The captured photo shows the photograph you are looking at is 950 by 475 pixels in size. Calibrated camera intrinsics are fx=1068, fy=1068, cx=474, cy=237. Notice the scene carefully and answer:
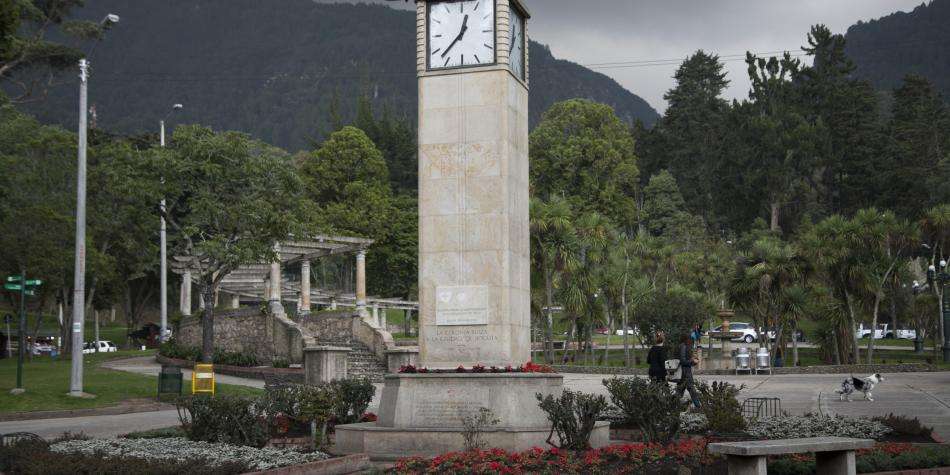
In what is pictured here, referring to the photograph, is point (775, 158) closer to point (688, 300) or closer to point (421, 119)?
point (688, 300)

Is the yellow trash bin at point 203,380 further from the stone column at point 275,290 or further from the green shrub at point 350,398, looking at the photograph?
the stone column at point 275,290

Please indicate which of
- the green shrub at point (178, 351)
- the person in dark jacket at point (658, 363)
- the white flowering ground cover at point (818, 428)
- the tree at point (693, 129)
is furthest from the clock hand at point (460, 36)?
the tree at point (693, 129)

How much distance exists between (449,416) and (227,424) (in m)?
3.48

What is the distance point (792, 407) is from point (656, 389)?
10541 millimetres

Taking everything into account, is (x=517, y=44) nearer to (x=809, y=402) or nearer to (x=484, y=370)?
(x=484, y=370)

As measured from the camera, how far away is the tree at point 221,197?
37.2 metres

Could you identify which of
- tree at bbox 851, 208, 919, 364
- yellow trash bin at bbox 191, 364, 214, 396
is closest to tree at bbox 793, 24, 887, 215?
tree at bbox 851, 208, 919, 364

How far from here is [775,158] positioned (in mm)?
84188

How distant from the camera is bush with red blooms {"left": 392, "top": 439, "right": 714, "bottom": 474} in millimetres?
14016

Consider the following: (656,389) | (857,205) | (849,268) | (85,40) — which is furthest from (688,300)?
(857,205)

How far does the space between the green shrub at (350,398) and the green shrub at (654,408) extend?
16.5 feet

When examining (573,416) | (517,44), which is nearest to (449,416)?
(573,416)

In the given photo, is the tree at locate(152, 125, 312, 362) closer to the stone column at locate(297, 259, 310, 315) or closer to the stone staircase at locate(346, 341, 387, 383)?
the stone staircase at locate(346, 341, 387, 383)

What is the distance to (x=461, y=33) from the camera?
733 inches
